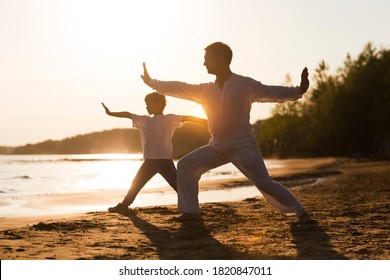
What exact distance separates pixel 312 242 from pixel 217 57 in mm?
2419

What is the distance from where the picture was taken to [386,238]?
580 centimetres

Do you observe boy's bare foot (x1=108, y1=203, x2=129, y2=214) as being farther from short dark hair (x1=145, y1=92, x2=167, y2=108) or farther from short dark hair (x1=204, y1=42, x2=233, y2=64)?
short dark hair (x1=204, y1=42, x2=233, y2=64)

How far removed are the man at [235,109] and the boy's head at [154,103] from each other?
1.79m

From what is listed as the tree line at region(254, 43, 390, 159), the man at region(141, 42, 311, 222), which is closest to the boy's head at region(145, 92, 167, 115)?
the man at region(141, 42, 311, 222)

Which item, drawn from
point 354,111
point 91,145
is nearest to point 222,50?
point 354,111

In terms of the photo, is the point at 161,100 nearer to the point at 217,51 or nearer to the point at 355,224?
the point at 217,51

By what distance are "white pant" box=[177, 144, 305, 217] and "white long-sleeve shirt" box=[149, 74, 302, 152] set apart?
15 cm

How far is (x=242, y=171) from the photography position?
6773mm

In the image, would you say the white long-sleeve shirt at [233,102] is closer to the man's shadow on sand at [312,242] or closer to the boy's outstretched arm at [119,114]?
the man's shadow on sand at [312,242]

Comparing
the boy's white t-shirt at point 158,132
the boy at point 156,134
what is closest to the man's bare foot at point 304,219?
the boy at point 156,134

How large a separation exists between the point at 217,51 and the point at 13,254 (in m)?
3.21

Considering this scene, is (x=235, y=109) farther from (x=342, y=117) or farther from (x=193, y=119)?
(x=342, y=117)

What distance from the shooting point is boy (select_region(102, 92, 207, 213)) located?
8.66 metres
